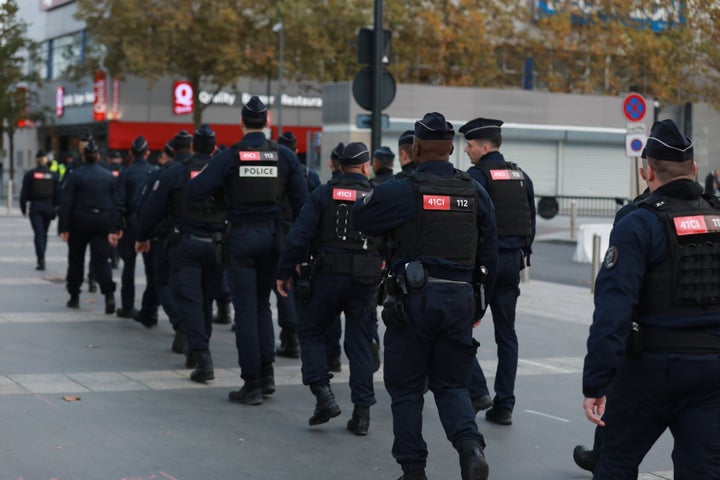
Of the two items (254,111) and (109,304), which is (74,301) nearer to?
(109,304)

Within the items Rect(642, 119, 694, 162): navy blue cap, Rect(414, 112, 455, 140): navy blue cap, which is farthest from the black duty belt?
Rect(414, 112, 455, 140): navy blue cap

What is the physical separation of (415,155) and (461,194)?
32 centimetres

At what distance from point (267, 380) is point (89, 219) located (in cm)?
555

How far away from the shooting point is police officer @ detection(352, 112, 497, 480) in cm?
608

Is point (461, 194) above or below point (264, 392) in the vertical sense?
above

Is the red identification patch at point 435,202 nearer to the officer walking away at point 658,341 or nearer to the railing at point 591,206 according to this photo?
the officer walking away at point 658,341

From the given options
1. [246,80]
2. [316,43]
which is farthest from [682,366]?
[246,80]

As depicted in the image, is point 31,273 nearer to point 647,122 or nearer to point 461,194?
point 461,194

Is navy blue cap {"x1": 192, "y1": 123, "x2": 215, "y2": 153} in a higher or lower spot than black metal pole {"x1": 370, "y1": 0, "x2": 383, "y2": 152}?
lower

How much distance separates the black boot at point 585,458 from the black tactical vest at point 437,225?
4.43 feet

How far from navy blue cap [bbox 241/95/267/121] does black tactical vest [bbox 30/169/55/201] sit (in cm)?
1089

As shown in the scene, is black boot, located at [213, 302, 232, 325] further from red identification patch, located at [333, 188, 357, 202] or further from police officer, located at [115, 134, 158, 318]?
red identification patch, located at [333, 188, 357, 202]

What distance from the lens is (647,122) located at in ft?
145

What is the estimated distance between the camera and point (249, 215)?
8.53 meters
